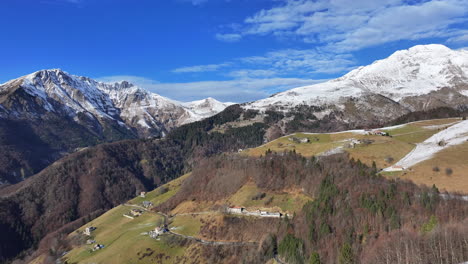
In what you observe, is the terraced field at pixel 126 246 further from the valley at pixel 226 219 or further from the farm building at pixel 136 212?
the farm building at pixel 136 212

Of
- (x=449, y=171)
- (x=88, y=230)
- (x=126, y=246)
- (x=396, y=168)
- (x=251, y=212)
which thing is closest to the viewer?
(x=449, y=171)

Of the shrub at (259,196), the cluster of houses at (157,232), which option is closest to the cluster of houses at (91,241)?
the cluster of houses at (157,232)

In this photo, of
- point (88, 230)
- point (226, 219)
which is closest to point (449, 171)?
point (226, 219)

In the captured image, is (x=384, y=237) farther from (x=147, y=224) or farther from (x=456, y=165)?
(x=147, y=224)

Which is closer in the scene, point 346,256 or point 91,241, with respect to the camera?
point 346,256

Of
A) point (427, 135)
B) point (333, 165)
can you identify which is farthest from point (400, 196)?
point (427, 135)

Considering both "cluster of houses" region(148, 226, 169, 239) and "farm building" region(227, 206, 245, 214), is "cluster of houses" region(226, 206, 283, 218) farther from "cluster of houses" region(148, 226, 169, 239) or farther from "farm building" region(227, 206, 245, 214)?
"cluster of houses" region(148, 226, 169, 239)

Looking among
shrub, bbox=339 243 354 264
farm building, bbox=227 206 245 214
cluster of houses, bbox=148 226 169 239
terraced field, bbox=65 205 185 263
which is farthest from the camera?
farm building, bbox=227 206 245 214

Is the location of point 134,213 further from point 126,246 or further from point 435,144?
point 435,144

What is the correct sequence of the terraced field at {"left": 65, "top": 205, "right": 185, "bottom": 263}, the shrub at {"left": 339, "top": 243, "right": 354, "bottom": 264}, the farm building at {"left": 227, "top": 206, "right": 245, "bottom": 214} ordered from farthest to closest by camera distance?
the farm building at {"left": 227, "top": 206, "right": 245, "bottom": 214} → the terraced field at {"left": 65, "top": 205, "right": 185, "bottom": 263} → the shrub at {"left": 339, "top": 243, "right": 354, "bottom": 264}

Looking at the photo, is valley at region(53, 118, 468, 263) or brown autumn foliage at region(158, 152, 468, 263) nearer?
brown autumn foliage at region(158, 152, 468, 263)

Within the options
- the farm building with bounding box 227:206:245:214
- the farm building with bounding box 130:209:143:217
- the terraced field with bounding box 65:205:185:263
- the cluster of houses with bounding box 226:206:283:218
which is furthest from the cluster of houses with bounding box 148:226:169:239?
the farm building with bounding box 130:209:143:217
